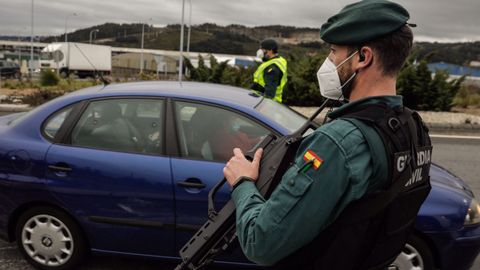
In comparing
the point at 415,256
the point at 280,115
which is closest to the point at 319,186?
the point at 415,256

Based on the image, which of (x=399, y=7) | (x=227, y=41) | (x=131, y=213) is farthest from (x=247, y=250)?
(x=227, y=41)

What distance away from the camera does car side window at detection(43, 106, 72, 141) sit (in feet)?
11.6

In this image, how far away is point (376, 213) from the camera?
1323 millimetres

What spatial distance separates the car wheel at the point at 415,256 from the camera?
10.3ft

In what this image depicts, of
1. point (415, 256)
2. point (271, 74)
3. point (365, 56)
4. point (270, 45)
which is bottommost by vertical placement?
point (415, 256)

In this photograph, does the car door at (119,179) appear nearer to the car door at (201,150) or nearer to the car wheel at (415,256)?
the car door at (201,150)

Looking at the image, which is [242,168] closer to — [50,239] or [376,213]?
[376,213]

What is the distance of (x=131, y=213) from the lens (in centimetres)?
329

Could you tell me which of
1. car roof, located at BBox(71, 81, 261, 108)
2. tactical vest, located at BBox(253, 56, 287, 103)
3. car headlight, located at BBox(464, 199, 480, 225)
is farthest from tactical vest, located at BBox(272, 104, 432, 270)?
tactical vest, located at BBox(253, 56, 287, 103)

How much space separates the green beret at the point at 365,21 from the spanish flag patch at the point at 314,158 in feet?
1.16

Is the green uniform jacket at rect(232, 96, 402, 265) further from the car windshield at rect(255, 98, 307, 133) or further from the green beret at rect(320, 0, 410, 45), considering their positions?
the car windshield at rect(255, 98, 307, 133)

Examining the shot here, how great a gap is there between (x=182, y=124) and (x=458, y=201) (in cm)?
206

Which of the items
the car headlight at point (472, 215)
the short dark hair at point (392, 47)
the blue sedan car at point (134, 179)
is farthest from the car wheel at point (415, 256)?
the short dark hair at point (392, 47)

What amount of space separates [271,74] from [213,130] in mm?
3982
